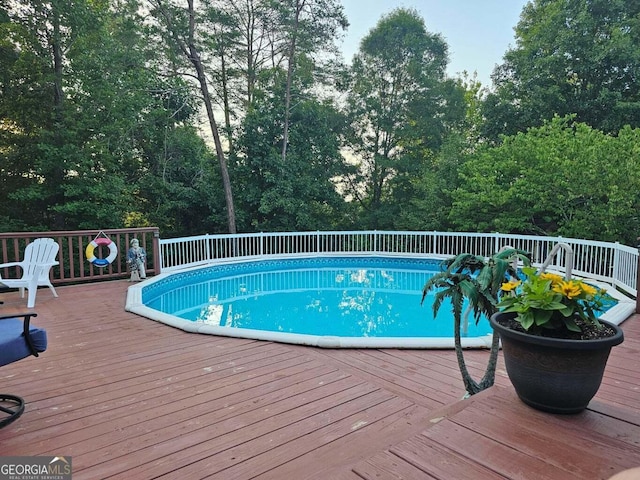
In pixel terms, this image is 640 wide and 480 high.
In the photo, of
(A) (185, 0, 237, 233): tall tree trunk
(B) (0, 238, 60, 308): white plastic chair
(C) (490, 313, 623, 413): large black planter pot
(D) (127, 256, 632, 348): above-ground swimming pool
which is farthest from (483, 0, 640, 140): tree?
(B) (0, 238, 60, 308): white plastic chair

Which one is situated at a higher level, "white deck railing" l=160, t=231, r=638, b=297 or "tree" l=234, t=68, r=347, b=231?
"tree" l=234, t=68, r=347, b=231

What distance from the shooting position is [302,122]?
1341 cm

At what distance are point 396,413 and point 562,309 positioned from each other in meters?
1.10

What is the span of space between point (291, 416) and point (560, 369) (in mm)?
1421

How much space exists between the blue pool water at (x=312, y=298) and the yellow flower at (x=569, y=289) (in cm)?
343

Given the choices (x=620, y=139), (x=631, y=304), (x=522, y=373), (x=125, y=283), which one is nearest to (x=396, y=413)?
(x=522, y=373)

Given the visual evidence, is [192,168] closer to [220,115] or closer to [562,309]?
[220,115]

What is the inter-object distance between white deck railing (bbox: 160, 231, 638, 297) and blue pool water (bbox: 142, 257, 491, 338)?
0.48 m

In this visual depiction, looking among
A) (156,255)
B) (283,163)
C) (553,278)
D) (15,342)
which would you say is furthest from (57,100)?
(553,278)

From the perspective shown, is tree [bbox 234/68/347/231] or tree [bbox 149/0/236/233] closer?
tree [bbox 149/0/236/233]

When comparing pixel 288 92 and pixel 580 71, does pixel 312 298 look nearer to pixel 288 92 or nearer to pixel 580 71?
pixel 288 92

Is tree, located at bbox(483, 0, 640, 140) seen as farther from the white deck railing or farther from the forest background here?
the white deck railing

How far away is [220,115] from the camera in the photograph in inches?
555

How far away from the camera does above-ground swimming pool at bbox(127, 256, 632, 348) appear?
12.7 feet
